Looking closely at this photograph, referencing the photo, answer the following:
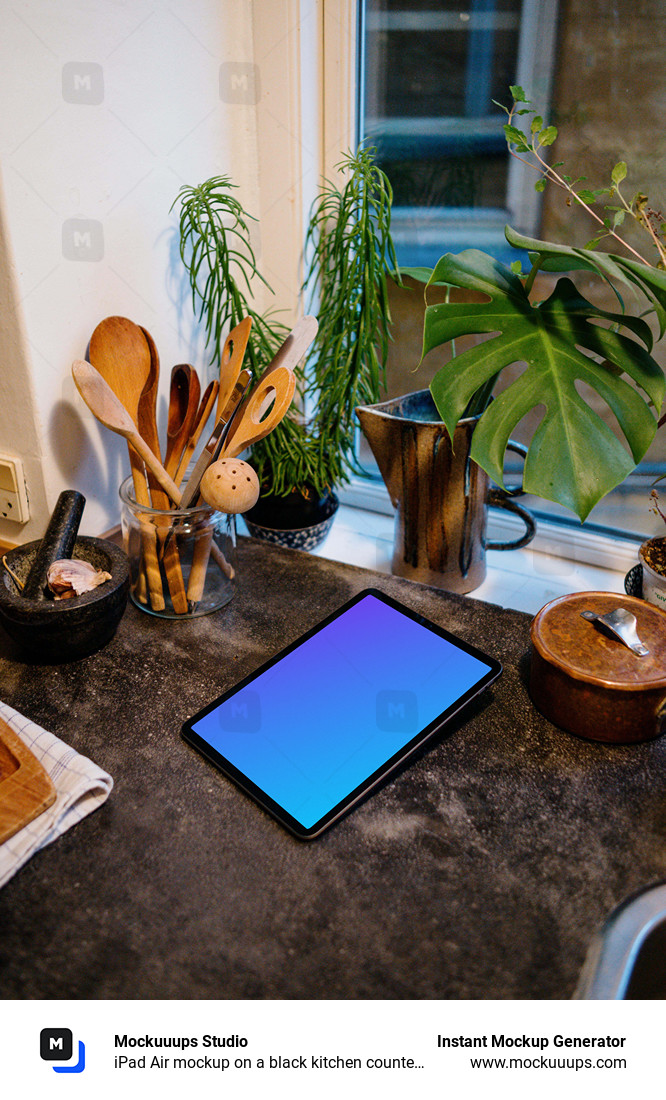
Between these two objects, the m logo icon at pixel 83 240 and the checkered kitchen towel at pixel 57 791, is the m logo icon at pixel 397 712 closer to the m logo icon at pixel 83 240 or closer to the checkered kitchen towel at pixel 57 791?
the checkered kitchen towel at pixel 57 791

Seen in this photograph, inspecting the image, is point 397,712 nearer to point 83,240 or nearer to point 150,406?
point 150,406

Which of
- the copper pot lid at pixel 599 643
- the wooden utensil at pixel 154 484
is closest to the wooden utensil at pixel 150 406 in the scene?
the wooden utensil at pixel 154 484

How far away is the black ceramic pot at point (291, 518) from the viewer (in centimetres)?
113

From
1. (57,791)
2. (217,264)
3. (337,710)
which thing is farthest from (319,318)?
(57,791)

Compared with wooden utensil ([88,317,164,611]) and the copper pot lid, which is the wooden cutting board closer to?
wooden utensil ([88,317,164,611])

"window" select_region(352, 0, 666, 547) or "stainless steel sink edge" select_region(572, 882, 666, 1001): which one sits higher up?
"window" select_region(352, 0, 666, 547)

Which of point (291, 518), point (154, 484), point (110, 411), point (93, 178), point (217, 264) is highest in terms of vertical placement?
point (93, 178)

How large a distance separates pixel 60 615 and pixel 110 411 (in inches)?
9.2

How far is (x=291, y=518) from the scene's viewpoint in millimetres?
1135

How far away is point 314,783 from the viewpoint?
0.71 metres

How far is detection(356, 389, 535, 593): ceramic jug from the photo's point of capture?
96 cm

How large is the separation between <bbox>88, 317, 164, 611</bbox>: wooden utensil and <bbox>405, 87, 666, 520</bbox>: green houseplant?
36 centimetres

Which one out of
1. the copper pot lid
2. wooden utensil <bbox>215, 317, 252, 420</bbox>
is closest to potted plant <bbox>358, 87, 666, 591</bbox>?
the copper pot lid
